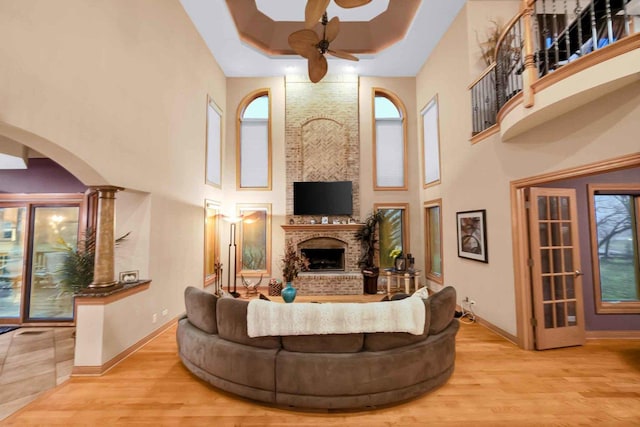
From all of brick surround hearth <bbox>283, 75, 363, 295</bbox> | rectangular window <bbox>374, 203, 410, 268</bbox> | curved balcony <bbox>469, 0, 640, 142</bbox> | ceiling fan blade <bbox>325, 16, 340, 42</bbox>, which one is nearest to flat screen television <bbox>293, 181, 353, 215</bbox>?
brick surround hearth <bbox>283, 75, 363, 295</bbox>

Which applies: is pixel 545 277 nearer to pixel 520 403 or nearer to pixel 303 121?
pixel 520 403

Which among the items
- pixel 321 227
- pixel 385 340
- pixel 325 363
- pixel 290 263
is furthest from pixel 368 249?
pixel 325 363

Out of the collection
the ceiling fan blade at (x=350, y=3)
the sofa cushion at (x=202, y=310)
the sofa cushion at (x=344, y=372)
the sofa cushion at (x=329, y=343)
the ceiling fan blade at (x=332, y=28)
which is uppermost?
the ceiling fan blade at (x=332, y=28)

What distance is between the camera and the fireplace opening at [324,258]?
6824mm

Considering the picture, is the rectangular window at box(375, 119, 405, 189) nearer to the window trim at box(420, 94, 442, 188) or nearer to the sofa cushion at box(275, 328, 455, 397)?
the window trim at box(420, 94, 442, 188)

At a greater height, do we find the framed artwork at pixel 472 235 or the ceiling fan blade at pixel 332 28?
the ceiling fan blade at pixel 332 28

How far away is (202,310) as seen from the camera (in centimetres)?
274

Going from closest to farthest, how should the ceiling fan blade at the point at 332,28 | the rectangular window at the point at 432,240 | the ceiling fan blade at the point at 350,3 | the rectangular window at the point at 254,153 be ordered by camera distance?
the ceiling fan blade at the point at 350,3 < the ceiling fan blade at the point at 332,28 < the rectangular window at the point at 432,240 < the rectangular window at the point at 254,153

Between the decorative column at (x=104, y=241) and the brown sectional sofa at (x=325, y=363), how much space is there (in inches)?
56.8

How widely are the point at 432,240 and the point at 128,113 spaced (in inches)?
251

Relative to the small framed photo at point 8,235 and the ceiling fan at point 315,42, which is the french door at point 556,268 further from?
the small framed photo at point 8,235

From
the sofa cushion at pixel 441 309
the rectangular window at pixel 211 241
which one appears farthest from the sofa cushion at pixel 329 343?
the rectangular window at pixel 211 241

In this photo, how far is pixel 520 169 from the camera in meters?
3.45

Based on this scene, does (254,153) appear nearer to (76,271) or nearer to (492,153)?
(76,271)
